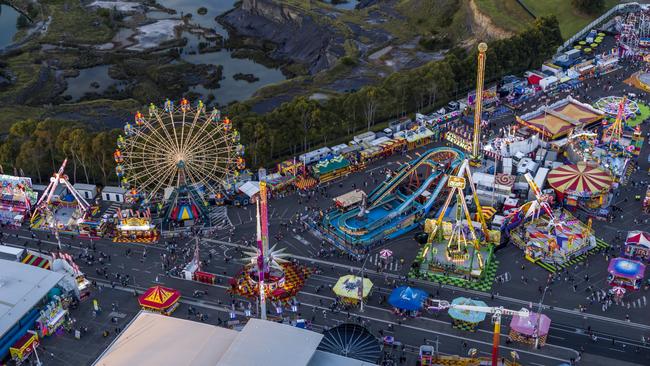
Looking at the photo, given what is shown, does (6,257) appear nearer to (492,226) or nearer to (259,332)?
(259,332)

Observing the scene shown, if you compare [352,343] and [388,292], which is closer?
[352,343]

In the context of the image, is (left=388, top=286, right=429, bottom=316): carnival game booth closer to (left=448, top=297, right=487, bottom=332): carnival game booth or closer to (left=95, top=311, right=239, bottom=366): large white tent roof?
(left=448, top=297, right=487, bottom=332): carnival game booth

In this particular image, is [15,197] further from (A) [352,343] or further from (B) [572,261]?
(B) [572,261]

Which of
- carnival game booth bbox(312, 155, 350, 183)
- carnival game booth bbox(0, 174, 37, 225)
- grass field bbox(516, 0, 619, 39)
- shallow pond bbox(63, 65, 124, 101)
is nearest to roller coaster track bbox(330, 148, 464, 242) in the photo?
carnival game booth bbox(312, 155, 350, 183)

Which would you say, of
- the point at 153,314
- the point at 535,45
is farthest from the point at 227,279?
the point at 535,45

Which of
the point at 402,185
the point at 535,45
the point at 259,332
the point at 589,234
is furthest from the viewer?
the point at 535,45

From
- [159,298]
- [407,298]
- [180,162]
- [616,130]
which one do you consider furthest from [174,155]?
[616,130]

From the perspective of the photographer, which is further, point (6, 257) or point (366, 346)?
point (6, 257)

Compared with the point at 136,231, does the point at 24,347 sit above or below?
A: below
